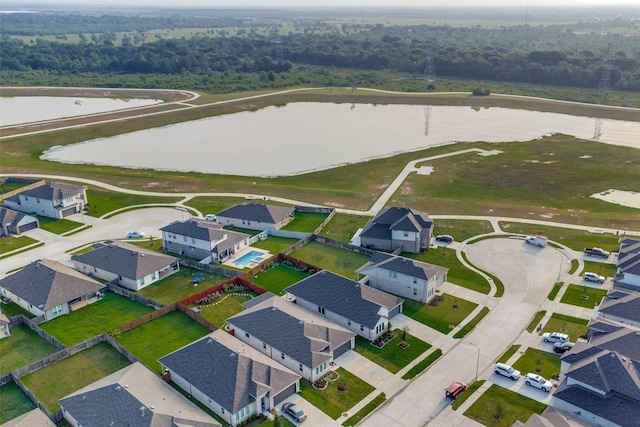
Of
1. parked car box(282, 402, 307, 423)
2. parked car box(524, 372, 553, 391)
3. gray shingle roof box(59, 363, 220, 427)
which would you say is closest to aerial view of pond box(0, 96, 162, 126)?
gray shingle roof box(59, 363, 220, 427)

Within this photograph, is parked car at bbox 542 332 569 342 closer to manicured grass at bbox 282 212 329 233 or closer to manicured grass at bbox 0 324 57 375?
manicured grass at bbox 282 212 329 233

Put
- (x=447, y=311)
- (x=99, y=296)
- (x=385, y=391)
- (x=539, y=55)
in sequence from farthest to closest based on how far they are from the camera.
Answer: (x=539, y=55)
(x=99, y=296)
(x=447, y=311)
(x=385, y=391)

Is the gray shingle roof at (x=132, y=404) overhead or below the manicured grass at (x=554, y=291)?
overhead

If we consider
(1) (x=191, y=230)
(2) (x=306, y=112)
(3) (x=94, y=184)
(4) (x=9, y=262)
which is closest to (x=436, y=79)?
(2) (x=306, y=112)

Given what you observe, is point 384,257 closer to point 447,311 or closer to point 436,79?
point 447,311

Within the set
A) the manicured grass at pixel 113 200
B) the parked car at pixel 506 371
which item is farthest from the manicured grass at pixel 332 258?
the manicured grass at pixel 113 200

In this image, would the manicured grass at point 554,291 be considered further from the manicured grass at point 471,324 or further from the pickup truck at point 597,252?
the pickup truck at point 597,252

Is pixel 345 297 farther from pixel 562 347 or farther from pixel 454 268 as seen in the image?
pixel 562 347
